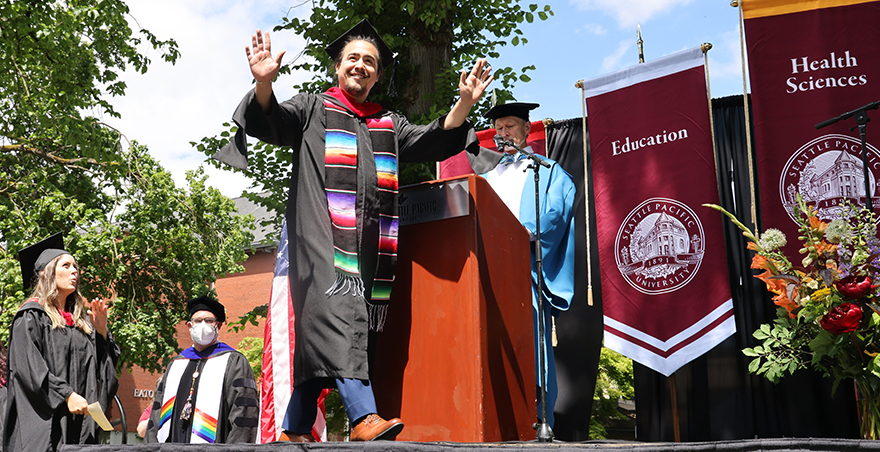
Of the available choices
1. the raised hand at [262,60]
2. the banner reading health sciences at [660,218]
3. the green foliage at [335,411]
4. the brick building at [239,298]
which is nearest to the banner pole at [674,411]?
the banner reading health sciences at [660,218]

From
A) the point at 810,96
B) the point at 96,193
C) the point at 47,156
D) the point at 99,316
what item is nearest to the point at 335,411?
the point at 99,316

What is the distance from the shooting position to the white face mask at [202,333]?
5391 millimetres

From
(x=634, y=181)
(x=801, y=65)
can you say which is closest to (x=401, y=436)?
(x=634, y=181)

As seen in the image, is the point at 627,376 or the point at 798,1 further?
the point at 627,376

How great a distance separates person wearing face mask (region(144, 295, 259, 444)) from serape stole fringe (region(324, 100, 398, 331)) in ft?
8.79

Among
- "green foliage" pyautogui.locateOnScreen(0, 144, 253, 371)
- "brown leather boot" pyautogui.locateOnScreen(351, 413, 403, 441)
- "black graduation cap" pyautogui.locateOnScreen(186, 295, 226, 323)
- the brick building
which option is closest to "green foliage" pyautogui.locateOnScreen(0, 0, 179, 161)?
"green foliage" pyautogui.locateOnScreen(0, 144, 253, 371)

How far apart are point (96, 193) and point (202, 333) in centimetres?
1065

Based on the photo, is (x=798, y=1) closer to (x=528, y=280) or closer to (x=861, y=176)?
(x=861, y=176)

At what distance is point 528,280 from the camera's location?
3.49 m

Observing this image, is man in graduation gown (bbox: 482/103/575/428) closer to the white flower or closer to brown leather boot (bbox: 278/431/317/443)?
the white flower

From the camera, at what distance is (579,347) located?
642cm

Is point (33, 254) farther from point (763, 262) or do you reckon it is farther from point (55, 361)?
point (763, 262)

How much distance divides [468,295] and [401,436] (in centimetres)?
63

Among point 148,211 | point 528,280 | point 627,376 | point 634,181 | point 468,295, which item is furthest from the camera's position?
point 148,211
